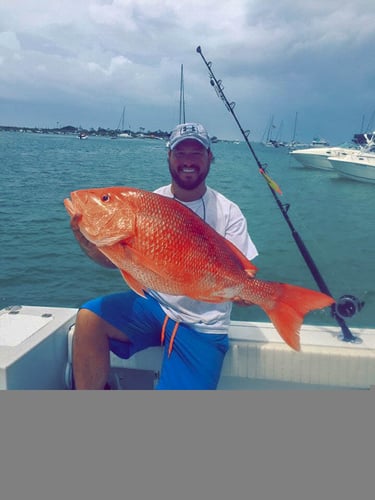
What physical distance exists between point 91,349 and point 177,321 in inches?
21.4

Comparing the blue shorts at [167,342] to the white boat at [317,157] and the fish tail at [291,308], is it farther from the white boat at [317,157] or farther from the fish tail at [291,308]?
the white boat at [317,157]

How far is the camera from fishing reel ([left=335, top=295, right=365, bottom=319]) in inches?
115

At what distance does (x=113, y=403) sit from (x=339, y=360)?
1424 millimetres

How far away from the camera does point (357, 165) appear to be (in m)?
28.8

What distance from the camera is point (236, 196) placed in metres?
21.6

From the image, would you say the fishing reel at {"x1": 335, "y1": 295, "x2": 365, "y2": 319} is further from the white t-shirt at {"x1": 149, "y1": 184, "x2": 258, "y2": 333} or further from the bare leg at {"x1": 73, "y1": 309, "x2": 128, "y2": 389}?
the bare leg at {"x1": 73, "y1": 309, "x2": 128, "y2": 389}

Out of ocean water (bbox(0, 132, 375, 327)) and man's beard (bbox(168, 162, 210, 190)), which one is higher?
man's beard (bbox(168, 162, 210, 190))

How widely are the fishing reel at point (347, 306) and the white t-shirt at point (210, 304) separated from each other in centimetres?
73

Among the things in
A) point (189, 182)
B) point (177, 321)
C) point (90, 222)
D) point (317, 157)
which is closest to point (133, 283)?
point (90, 222)

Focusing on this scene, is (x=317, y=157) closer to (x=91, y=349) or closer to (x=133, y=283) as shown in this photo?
(x=91, y=349)

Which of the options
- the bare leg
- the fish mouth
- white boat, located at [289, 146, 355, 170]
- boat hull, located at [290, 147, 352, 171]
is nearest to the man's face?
the fish mouth

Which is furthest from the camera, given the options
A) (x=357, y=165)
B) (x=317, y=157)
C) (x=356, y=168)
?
(x=317, y=157)

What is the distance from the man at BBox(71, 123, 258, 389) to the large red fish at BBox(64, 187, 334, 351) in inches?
14.5

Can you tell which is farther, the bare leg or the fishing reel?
the fishing reel
